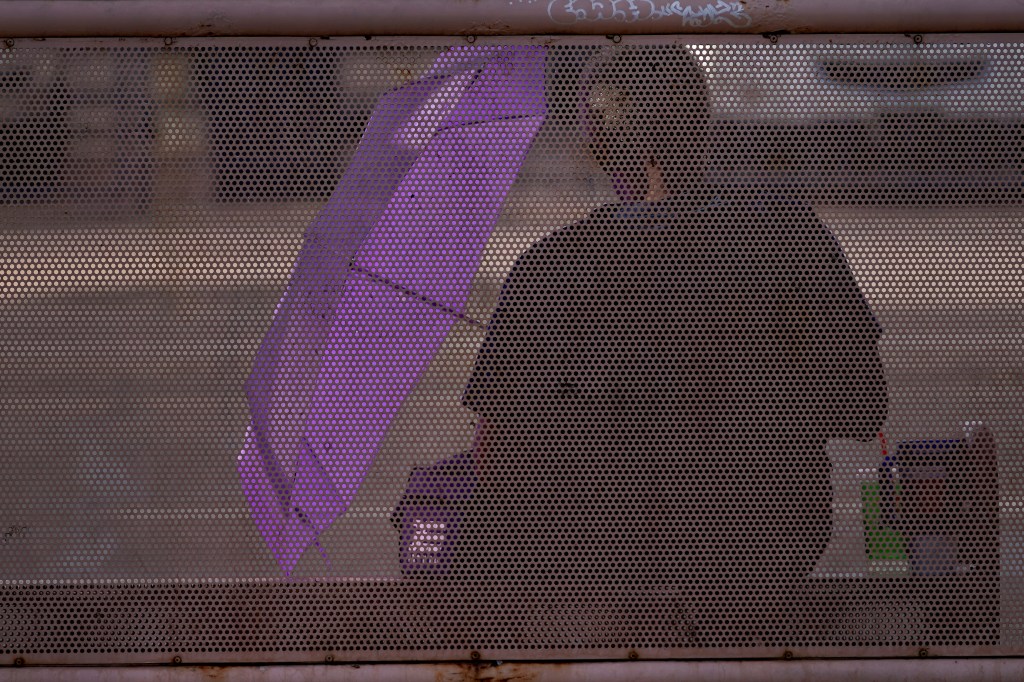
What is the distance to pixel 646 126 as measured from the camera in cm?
159

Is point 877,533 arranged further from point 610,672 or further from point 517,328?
point 517,328

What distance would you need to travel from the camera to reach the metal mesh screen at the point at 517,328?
1.59m

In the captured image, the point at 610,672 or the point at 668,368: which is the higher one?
the point at 668,368

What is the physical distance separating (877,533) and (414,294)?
1085mm

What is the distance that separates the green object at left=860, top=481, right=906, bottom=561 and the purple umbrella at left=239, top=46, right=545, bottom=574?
3.06 feet

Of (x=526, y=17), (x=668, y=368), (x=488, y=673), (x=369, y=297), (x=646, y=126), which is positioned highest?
(x=526, y=17)

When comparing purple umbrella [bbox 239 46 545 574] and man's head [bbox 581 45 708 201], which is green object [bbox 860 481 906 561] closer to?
man's head [bbox 581 45 708 201]

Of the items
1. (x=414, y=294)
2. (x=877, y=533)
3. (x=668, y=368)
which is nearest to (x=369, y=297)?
(x=414, y=294)

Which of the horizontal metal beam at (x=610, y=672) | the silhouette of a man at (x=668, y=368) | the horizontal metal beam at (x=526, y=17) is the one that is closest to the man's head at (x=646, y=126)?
the silhouette of a man at (x=668, y=368)

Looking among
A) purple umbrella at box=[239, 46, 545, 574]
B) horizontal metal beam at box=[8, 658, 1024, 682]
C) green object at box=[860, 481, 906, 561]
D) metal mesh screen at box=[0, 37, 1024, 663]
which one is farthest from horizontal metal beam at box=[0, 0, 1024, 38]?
horizontal metal beam at box=[8, 658, 1024, 682]

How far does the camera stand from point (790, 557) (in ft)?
5.31

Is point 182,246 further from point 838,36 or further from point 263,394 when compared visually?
point 838,36

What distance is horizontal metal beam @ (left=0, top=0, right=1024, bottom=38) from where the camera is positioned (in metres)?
1.62

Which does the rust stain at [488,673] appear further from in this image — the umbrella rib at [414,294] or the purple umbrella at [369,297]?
the umbrella rib at [414,294]
